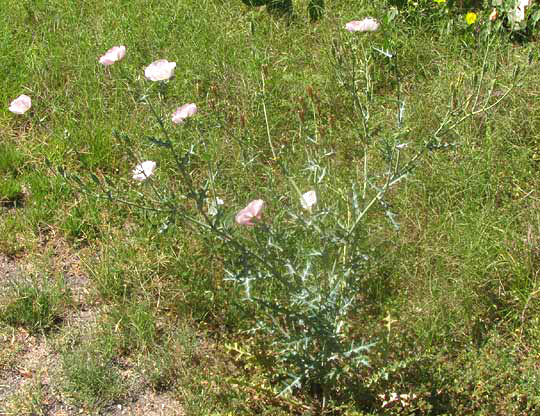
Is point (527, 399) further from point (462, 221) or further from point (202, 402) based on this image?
point (202, 402)

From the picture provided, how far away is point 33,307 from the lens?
10.9 ft

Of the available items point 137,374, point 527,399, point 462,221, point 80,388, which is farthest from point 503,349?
point 80,388

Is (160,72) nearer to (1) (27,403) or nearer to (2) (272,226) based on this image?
(2) (272,226)

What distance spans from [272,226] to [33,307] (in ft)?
3.55

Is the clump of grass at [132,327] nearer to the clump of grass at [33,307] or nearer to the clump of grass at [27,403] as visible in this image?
the clump of grass at [33,307]

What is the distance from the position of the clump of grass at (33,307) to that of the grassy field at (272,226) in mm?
10

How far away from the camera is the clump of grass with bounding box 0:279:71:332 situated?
10.9ft

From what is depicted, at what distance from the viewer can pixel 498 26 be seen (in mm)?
4234

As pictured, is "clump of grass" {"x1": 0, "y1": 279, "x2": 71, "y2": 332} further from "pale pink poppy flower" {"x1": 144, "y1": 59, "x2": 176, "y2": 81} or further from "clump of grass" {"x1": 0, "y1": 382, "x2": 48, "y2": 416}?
"pale pink poppy flower" {"x1": 144, "y1": 59, "x2": 176, "y2": 81}

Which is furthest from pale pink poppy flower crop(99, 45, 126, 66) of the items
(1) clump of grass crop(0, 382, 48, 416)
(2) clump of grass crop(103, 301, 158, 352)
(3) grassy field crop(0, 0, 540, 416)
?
(1) clump of grass crop(0, 382, 48, 416)

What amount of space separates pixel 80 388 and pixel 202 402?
18.5 inches

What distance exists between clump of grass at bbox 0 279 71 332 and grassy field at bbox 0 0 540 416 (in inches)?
0.4

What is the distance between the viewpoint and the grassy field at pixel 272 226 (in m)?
2.87

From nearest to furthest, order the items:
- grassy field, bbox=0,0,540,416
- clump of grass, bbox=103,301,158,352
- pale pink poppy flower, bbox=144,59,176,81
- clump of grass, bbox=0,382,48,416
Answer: pale pink poppy flower, bbox=144,59,176,81 < grassy field, bbox=0,0,540,416 < clump of grass, bbox=0,382,48,416 < clump of grass, bbox=103,301,158,352
